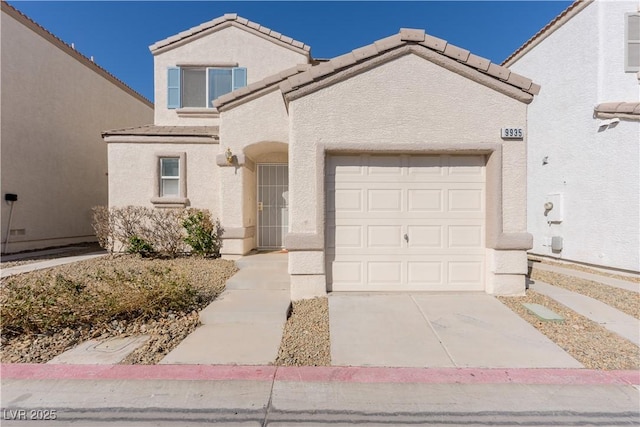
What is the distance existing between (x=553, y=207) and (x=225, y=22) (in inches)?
474

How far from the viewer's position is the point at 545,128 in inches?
372

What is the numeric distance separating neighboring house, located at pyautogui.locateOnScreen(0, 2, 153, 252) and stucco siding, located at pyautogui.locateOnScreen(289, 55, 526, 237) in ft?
32.0

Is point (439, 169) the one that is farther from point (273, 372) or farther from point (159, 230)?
point (159, 230)

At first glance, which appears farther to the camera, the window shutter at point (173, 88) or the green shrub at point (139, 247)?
the window shutter at point (173, 88)

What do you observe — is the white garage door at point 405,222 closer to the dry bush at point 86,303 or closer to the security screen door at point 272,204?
the dry bush at point 86,303

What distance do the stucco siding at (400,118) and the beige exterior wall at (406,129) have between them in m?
0.02

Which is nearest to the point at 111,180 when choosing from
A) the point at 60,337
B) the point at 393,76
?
the point at 60,337

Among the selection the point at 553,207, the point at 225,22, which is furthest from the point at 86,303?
the point at 553,207

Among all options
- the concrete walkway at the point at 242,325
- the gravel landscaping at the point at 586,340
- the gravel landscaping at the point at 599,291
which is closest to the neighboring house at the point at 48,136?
the concrete walkway at the point at 242,325

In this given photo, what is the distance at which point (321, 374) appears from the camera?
318 cm

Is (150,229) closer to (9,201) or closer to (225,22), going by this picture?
(9,201)

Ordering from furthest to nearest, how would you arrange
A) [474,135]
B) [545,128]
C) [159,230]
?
[545,128] < [159,230] < [474,135]

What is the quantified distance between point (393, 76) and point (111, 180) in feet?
28.0

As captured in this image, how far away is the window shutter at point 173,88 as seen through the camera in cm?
1033
